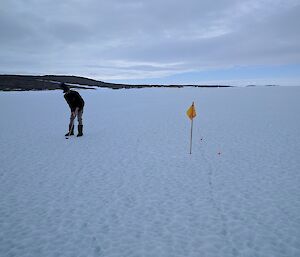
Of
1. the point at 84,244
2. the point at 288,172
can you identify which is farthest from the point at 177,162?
the point at 84,244

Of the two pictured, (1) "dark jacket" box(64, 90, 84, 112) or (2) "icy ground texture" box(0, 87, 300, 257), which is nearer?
(2) "icy ground texture" box(0, 87, 300, 257)

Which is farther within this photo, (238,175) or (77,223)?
(238,175)

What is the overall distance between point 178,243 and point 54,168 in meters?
4.42

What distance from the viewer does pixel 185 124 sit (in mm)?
14898

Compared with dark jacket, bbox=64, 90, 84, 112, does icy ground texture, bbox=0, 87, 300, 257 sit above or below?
below

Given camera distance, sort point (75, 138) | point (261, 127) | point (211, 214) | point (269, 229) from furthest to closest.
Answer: point (261, 127) → point (75, 138) → point (211, 214) → point (269, 229)

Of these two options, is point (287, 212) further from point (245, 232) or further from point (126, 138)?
point (126, 138)

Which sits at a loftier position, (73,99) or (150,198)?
(73,99)

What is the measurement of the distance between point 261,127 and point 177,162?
22.7 feet

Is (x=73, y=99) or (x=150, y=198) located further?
(x=73, y=99)

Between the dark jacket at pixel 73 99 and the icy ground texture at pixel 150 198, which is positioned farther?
the dark jacket at pixel 73 99

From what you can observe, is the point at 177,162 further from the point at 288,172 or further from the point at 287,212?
the point at 287,212

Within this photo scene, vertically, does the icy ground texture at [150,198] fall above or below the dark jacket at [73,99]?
below

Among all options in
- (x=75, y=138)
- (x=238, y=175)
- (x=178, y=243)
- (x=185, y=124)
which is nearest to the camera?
(x=178, y=243)
